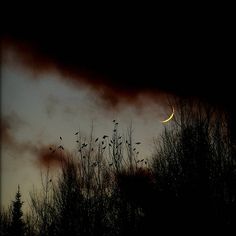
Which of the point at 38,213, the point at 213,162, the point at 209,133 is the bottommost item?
the point at 38,213

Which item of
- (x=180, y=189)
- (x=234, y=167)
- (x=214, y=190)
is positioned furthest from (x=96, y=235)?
(x=234, y=167)

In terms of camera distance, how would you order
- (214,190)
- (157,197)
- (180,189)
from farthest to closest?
1. (157,197)
2. (180,189)
3. (214,190)

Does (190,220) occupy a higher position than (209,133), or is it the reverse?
(209,133)

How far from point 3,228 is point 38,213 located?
17223mm

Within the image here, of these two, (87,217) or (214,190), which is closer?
(214,190)

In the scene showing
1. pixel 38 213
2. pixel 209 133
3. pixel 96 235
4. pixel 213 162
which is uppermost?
pixel 209 133

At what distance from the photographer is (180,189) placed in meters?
19.4

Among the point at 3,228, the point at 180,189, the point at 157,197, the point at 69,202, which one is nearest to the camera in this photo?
the point at 180,189

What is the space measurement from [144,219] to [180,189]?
5839 millimetres

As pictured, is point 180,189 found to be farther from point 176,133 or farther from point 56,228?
point 56,228

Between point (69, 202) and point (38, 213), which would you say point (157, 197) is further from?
point (38, 213)

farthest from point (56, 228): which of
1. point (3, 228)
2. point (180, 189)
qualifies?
point (3, 228)

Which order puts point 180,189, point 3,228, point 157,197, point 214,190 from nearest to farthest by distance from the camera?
point 214,190 < point 180,189 < point 157,197 < point 3,228

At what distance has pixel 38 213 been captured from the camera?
2380cm
